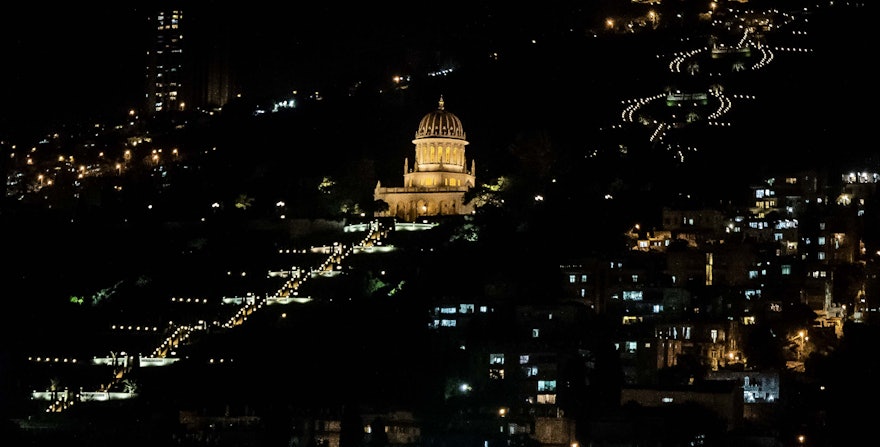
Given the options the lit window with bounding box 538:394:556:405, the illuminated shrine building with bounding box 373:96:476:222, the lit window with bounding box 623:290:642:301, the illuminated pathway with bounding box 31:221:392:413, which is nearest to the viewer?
the lit window with bounding box 538:394:556:405

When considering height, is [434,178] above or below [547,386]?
above

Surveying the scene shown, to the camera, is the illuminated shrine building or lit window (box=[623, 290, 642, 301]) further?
the illuminated shrine building

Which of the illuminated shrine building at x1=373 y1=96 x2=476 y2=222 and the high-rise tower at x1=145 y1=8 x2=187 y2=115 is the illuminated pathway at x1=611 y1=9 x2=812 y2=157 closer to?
the illuminated shrine building at x1=373 y1=96 x2=476 y2=222

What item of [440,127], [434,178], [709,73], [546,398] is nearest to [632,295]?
[546,398]

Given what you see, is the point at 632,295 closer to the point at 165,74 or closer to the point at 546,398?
the point at 546,398

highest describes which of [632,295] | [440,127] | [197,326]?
[440,127]

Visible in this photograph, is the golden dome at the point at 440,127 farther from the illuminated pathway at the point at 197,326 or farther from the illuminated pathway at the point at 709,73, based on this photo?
the illuminated pathway at the point at 197,326

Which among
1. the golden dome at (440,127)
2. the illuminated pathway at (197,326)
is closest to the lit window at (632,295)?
the illuminated pathway at (197,326)

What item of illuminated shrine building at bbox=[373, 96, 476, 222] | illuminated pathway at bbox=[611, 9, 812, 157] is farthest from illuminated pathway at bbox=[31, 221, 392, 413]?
illuminated pathway at bbox=[611, 9, 812, 157]

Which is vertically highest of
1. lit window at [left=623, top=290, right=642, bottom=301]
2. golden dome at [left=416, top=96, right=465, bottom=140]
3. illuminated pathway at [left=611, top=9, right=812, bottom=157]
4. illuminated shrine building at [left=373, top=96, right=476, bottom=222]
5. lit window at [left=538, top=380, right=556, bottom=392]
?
illuminated pathway at [left=611, top=9, right=812, bottom=157]
